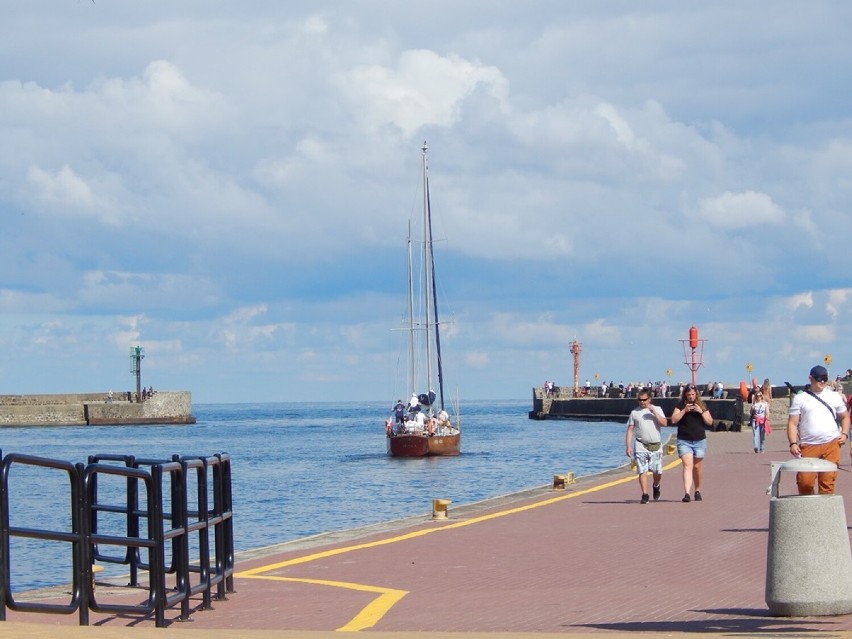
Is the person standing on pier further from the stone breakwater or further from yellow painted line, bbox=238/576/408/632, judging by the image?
the stone breakwater

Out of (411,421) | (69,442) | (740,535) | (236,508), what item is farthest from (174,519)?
(69,442)

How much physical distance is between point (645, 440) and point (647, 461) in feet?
1.03

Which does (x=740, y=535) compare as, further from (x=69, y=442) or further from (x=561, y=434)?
(x=69, y=442)

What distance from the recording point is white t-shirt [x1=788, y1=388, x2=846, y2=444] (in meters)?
13.5

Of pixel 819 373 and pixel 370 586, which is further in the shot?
pixel 819 373

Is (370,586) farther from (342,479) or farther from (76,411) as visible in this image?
(76,411)

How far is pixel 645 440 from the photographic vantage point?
20.2m

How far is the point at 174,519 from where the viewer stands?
33.3ft

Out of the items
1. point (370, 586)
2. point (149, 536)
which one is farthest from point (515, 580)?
point (149, 536)

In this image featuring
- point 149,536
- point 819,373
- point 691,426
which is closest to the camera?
point 149,536

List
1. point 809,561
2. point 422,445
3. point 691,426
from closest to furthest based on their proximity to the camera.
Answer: point 809,561
point 691,426
point 422,445

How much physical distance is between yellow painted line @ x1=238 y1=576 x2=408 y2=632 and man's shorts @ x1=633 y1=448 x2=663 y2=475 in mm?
8538

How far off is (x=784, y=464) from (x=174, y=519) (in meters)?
4.61

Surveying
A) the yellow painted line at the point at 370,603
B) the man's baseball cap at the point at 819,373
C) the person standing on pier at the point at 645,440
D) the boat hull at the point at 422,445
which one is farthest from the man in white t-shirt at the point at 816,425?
the boat hull at the point at 422,445
